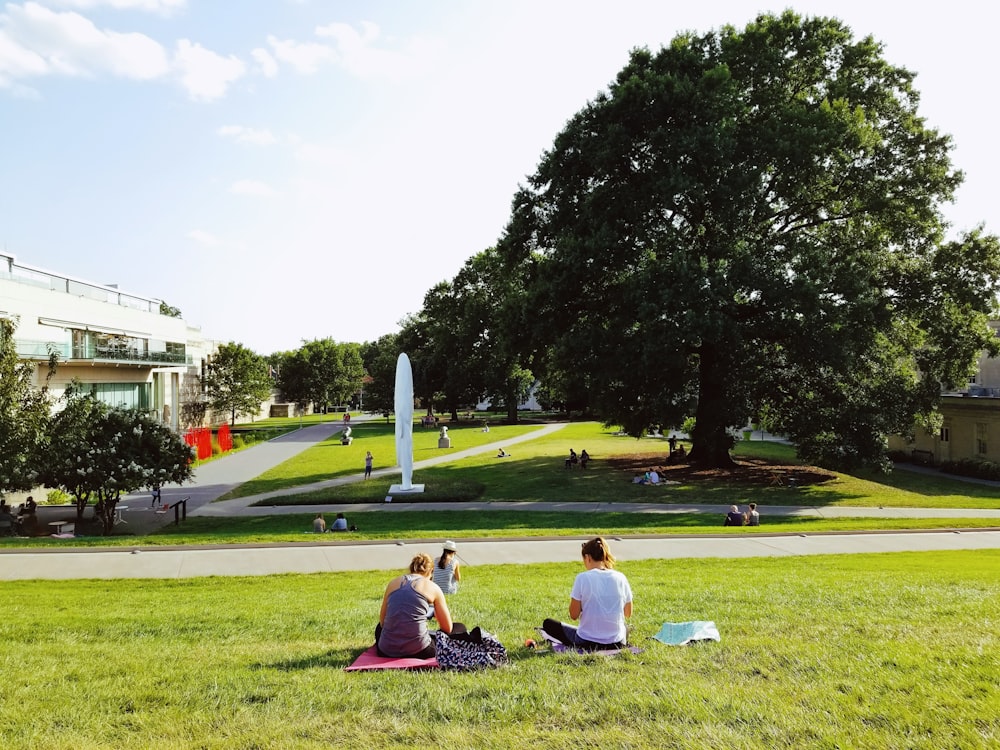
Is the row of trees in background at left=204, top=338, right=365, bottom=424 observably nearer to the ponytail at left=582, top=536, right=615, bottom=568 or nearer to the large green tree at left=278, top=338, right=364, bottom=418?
the large green tree at left=278, top=338, right=364, bottom=418

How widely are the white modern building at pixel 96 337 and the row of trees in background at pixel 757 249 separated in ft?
61.0

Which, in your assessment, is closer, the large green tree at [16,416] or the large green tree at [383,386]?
the large green tree at [16,416]

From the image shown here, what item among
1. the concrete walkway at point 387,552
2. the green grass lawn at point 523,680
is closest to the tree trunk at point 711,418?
the concrete walkway at point 387,552

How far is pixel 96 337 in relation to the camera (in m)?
43.0

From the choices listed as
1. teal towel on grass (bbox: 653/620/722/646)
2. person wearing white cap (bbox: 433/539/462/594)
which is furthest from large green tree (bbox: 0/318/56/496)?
teal towel on grass (bbox: 653/620/722/646)

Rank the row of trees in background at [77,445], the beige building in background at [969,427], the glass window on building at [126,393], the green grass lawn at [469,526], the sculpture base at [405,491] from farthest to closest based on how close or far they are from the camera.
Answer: the glass window on building at [126,393] < the beige building in background at [969,427] < the sculpture base at [405,491] < the row of trees in background at [77,445] < the green grass lawn at [469,526]

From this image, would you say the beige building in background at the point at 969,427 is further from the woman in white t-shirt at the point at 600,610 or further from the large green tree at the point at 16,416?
the large green tree at the point at 16,416

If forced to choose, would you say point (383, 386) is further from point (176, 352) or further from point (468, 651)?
point (468, 651)

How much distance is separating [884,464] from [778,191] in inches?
479

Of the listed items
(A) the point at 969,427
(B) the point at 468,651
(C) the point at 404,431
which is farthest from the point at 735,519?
(A) the point at 969,427

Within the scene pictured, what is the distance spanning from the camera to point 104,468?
2275 centimetres

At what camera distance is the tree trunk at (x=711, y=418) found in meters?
32.8

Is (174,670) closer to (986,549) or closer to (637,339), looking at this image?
(986,549)

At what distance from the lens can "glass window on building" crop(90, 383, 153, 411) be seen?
41875 mm
